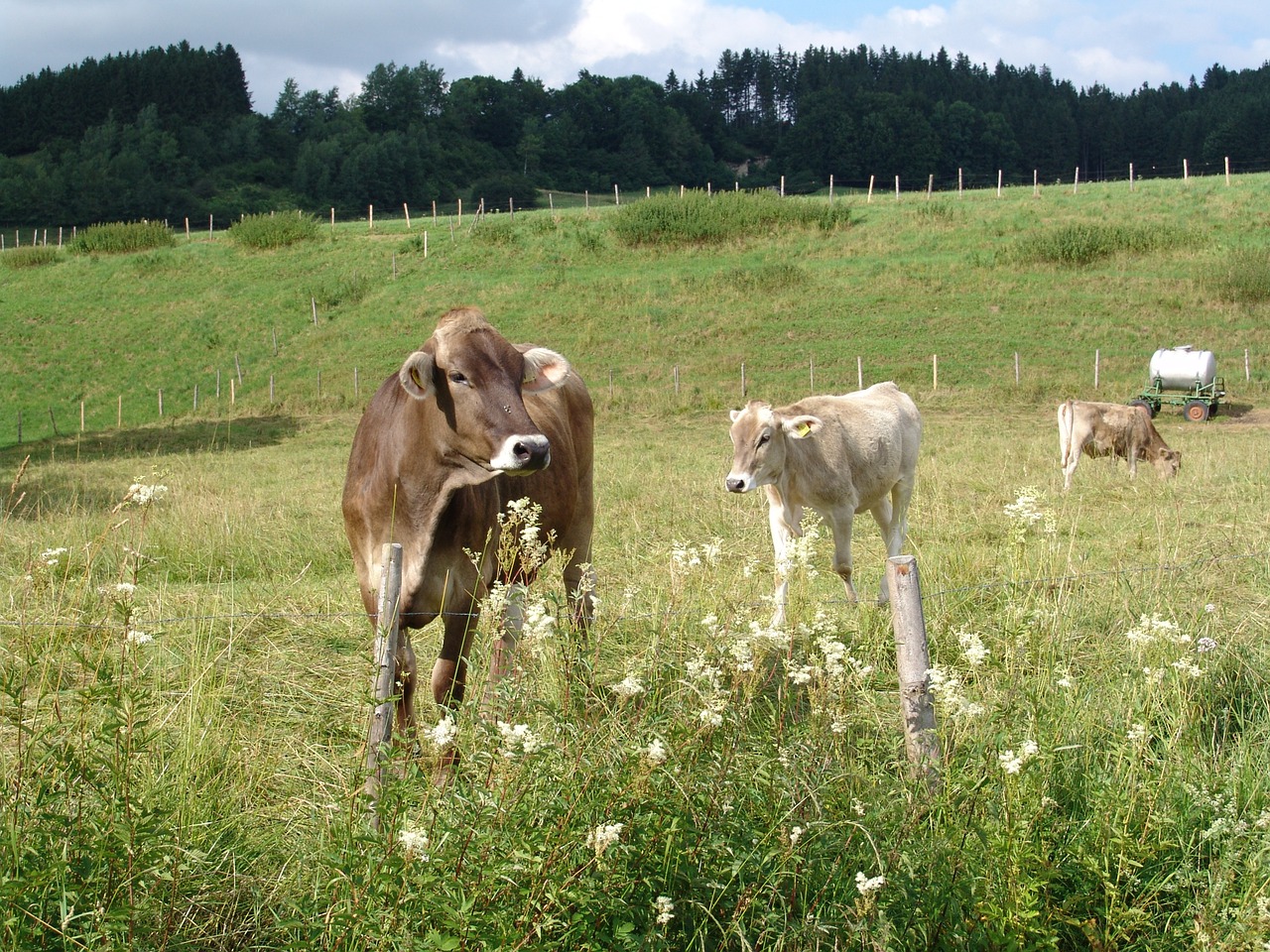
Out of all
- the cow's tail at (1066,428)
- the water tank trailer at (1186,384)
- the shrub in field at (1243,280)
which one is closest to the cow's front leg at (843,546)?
the cow's tail at (1066,428)

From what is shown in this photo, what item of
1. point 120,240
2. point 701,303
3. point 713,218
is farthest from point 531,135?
point 701,303

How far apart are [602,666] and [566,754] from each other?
8.46ft

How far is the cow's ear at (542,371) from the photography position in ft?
16.8

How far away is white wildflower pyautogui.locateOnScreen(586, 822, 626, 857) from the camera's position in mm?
2598

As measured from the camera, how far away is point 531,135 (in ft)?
405

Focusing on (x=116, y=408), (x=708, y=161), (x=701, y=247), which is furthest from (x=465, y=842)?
(x=708, y=161)

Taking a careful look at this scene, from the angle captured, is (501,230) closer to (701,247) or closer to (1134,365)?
(701,247)

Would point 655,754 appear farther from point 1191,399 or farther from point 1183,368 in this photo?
point 1183,368

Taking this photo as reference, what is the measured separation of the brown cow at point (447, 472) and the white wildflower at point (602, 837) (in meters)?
1.85

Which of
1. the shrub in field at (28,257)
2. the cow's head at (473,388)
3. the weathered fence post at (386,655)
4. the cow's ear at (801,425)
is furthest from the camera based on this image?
the shrub in field at (28,257)

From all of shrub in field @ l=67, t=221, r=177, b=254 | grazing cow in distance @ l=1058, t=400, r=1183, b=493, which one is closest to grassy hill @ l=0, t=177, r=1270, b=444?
shrub in field @ l=67, t=221, r=177, b=254

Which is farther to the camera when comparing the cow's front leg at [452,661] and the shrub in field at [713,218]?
the shrub in field at [713,218]

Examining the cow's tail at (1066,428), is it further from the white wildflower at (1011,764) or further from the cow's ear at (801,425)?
the white wildflower at (1011,764)

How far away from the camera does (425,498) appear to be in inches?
190
